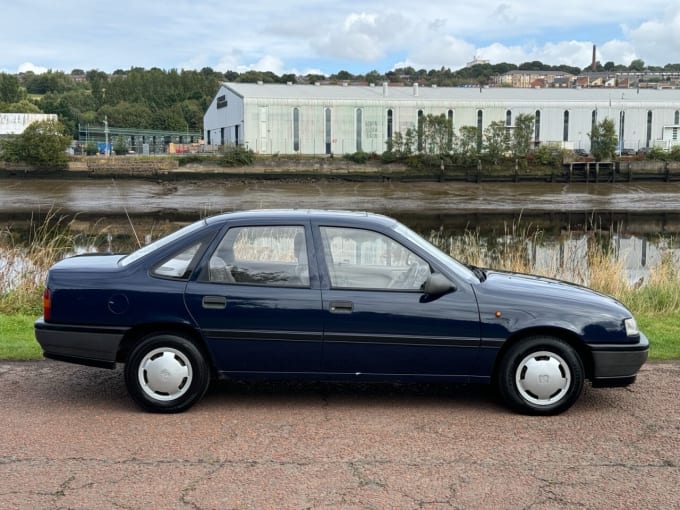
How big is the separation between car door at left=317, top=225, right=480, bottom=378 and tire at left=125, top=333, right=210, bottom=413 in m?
1.07

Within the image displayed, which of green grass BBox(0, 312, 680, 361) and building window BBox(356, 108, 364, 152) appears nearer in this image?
green grass BBox(0, 312, 680, 361)

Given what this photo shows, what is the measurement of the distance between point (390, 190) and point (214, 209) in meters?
17.2

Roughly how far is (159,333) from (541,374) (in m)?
3.10

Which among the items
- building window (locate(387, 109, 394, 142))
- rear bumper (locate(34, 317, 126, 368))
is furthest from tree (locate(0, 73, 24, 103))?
rear bumper (locate(34, 317, 126, 368))

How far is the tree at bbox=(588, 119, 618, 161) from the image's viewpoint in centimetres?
7456

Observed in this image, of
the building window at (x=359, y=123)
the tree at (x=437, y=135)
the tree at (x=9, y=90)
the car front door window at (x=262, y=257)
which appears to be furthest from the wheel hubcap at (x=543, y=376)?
the tree at (x=9, y=90)

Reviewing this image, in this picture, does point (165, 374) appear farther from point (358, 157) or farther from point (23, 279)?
point (358, 157)

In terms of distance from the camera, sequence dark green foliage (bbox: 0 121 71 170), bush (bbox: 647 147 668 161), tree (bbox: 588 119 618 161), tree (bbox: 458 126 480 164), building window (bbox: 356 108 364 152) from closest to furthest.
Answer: dark green foliage (bbox: 0 121 71 170) < tree (bbox: 458 126 480 164) < bush (bbox: 647 147 668 161) < tree (bbox: 588 119 618 161) < building window (bbox: 356 108 364 152)

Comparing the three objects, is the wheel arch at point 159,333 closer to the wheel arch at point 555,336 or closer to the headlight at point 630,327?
the wheel arch at point 555,336

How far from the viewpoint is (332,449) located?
5.52 meters

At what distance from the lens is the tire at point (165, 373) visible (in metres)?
6.22

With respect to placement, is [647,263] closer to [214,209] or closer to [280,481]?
[280,481]

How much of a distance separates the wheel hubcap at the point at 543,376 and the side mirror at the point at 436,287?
856 millimetres

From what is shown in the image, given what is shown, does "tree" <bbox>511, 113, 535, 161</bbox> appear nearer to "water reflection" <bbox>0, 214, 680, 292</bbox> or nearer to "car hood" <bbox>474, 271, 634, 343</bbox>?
"water reflection" <bbox>0, 214, 680, 292</bbox>
